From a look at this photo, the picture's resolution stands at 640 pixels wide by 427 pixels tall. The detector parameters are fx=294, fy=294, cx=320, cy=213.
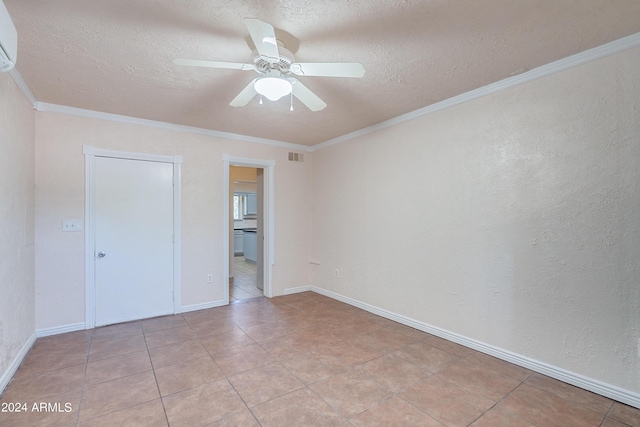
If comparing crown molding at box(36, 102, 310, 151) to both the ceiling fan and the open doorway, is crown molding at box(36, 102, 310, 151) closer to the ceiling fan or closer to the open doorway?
the open doorway

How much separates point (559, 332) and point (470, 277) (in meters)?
0.75

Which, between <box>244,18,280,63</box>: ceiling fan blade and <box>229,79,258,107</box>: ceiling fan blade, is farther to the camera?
<box>229,79,258,107</box>: ceiling fan blade

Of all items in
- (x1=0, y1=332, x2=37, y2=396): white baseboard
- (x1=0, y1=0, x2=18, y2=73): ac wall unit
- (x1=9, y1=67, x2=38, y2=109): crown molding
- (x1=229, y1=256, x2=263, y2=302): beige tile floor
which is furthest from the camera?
(x1=229, y1=256, x2=263, y2=302): beige tile floor

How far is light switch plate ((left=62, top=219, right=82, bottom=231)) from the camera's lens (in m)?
3.16

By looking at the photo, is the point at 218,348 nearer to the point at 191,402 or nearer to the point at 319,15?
the point at 191,402

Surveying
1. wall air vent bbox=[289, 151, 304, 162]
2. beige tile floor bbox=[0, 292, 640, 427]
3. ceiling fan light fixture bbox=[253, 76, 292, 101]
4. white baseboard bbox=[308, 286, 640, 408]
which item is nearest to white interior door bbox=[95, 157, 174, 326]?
beige tile floor bbox=[0, 292, 640, 427]

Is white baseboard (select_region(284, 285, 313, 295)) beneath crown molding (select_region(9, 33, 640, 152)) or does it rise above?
beneath

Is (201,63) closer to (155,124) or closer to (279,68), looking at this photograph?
(279,68)

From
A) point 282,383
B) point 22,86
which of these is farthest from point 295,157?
point 282,383

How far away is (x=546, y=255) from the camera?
235cm

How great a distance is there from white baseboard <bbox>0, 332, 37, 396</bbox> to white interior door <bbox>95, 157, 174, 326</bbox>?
0.58m

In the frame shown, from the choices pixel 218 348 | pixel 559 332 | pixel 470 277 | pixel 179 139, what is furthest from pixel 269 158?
pixel 559 332

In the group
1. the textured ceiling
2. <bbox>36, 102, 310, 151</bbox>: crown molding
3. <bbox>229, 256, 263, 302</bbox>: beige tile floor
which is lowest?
<bbox>229, 256, 263, 302</bbox>: beige tile floor

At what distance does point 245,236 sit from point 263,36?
7.27m
